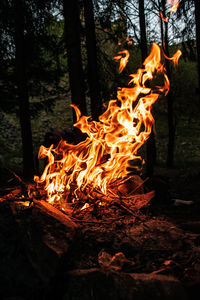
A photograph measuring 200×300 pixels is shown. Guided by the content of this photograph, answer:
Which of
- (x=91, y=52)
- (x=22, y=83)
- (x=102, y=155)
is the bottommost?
(x=102, y=155)

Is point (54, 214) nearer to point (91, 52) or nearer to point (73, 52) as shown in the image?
point (73, 52)

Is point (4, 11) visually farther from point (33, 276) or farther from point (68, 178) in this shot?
point (33, 276)

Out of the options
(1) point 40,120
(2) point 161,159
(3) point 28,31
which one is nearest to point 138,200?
(3) point 28,31

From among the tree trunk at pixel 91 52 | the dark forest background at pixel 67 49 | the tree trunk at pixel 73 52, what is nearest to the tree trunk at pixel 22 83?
the dark forest background at pixel 67 49

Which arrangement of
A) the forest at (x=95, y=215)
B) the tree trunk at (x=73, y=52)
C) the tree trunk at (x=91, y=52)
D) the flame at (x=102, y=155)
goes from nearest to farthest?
the forest at (x=95, y=215), the flame at (x=102, y=155), the tree trunk at (x=73, y=52), the tree trunk at (x=91, y=52)

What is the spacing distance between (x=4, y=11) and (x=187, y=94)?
66.6 feet

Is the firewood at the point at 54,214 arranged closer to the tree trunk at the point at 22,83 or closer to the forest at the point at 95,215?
the forest at the point at 95,215

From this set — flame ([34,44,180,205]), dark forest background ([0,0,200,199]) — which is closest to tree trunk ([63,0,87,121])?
dark forest background ([0,0,200,199])

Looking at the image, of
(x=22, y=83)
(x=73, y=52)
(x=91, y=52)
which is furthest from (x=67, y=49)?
(x=22, y=83)

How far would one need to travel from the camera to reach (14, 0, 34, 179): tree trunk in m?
9.11

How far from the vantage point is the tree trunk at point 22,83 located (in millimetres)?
9109

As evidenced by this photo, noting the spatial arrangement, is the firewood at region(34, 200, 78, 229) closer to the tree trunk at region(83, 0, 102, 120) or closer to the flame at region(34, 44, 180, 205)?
the flame at region(34, 44, 180, 205)

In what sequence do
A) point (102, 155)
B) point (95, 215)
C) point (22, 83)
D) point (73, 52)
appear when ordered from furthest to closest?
point (22, 83)
point (73, 52)
point (102, 155)
point (95, 215)

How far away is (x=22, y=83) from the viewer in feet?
30.5
